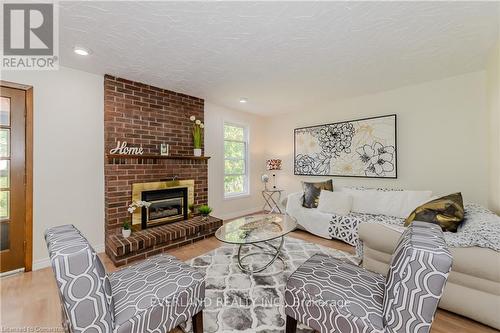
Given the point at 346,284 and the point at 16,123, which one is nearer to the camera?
the point at 346,284

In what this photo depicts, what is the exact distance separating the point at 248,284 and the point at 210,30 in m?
2.46

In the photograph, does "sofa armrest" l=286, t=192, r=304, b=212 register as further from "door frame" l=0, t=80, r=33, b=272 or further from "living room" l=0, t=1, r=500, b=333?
"door frame" l=0, t=80, r=33, b=272

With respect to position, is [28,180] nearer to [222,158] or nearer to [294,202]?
[222,158]

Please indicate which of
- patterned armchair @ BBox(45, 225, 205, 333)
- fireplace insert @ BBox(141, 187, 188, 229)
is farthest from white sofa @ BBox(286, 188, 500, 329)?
fireplace insert @ BBox(141, 187, 188, 229)

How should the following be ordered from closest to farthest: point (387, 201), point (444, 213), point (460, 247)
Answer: point (460, 247) < point (444, 213) < point (387, 201)

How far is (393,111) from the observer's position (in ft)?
11.5

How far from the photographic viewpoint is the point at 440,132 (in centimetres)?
311

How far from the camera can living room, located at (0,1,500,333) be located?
1315 mm

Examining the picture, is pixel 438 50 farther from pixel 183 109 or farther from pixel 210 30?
pixel 183 109

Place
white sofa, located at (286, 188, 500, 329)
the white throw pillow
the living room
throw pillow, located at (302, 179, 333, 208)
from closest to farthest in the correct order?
1. the living room
2. white sofa, located at (286, 188, 500, 329)
3. the white throw pillow
4. throw pillow, located at (302, 179, 333, 208)

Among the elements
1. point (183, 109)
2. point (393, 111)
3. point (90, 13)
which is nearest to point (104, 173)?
point (183, 109)

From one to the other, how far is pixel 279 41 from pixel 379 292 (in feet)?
7.36

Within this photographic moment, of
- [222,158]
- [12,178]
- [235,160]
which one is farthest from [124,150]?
[235,160]

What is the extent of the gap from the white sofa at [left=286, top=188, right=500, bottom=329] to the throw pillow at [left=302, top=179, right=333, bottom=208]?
0.59 m
